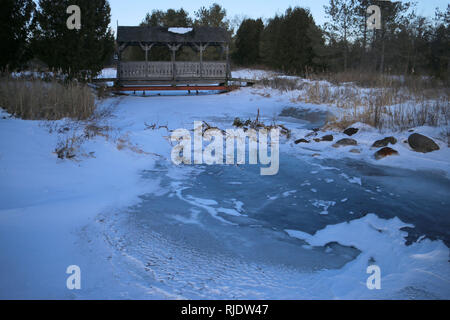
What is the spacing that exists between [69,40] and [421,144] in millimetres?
12502

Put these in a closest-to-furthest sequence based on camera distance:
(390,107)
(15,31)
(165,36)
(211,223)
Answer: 1. (211,223)
2. (390,107)
3. (15,31)
4. (165,36)

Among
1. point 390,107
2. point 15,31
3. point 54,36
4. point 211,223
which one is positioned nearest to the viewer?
point 211,223

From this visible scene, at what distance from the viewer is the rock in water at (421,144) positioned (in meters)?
6.78

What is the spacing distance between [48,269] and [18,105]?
5389mm

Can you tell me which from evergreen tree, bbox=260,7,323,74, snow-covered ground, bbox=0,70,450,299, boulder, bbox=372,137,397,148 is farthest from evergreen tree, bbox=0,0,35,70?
evergreen tree, bbox=260,7,323,74

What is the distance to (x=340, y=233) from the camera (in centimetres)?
380

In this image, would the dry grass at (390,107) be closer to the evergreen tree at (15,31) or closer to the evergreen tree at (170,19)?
the evergreen tree at (15,31)

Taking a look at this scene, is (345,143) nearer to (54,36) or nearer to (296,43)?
(54,36)

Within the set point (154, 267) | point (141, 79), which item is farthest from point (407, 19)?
point (154, 267)

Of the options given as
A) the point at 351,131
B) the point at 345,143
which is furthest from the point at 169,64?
the point at 345,143

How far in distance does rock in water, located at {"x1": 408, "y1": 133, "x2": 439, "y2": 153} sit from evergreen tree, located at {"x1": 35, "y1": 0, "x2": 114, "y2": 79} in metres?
11.6

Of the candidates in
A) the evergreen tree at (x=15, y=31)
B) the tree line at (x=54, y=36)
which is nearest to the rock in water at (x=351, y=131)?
the tree line at (x=54, y=36)

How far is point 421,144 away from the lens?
6.87 m
